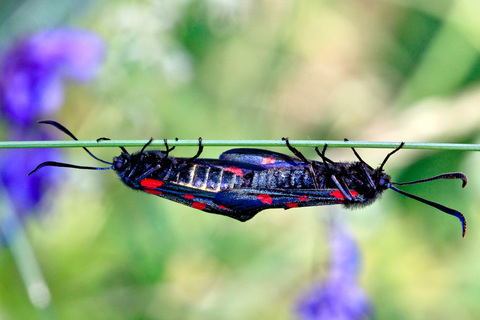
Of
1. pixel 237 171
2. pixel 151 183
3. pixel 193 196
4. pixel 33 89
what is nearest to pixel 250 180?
pixel 237 171

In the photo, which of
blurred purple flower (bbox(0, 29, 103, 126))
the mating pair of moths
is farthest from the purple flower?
the mating pair of moths

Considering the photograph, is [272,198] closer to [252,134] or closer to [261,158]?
[261,158]

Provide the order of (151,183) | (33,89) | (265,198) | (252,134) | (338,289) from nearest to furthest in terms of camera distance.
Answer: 1. (265,198)
2. (151,183)
3. (33,89)
4. (338,289)
5. (252,134)

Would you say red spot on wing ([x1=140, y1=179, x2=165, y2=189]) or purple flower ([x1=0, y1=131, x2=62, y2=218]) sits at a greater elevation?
purple flower ([x1=0, y1=131, x2=62, y2=218])

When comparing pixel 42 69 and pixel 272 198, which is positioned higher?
pixel 42 69

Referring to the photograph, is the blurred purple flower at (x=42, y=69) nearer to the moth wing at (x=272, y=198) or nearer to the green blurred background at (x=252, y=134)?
the green blurred background at (x=252, y=134)

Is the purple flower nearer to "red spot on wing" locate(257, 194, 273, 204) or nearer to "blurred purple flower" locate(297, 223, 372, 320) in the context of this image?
"red spot on wing" locate(257, 194, 273, 204)
